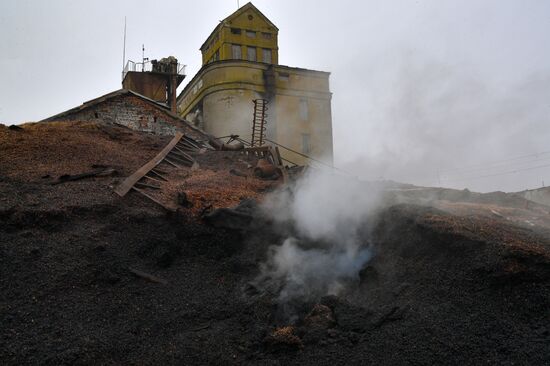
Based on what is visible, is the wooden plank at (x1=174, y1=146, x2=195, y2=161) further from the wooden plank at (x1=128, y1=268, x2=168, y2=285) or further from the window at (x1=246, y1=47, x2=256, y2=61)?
the window at (x1=246, y1=47, x2=256, y2=61)

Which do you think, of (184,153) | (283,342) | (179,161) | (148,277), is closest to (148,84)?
(184,153)

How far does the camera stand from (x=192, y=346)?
6.08 meters

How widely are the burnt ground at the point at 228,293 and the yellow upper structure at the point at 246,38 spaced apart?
27361 mm

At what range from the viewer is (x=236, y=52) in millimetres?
34906

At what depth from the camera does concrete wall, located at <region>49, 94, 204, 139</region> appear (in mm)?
20547

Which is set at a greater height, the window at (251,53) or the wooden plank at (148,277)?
the window at (251,53)

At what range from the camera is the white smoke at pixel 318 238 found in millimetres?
7523

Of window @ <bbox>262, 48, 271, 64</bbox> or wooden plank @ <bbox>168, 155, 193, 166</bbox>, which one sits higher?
window @ <bbox>262, 48, 271, 64</bbox>

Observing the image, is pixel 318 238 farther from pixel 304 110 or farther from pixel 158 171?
pixel 304 110

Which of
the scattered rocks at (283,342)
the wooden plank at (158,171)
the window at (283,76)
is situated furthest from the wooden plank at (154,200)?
the window at (283,76)

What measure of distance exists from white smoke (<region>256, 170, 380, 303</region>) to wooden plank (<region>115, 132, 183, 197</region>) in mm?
2814

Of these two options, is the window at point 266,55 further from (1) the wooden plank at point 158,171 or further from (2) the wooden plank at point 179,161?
(1) the wooden plank at point 158,171

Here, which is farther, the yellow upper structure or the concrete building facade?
the yellow upper structure

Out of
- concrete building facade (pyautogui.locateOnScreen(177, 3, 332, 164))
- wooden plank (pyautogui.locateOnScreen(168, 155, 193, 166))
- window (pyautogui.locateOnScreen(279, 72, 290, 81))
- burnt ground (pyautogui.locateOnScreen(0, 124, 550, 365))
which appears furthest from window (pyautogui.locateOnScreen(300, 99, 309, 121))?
burnt ground (pyautogui.locateOnScreen(0, 124, 550, 365))
